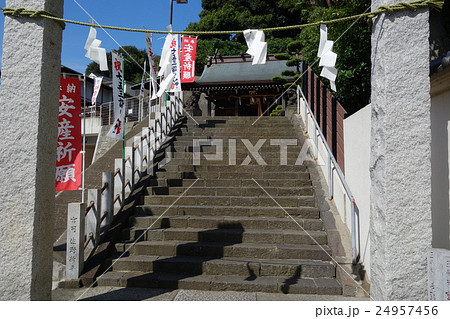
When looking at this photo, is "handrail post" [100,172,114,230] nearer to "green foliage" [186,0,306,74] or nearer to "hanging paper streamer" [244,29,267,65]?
"hanging paper streamer" [244,29,267,65]

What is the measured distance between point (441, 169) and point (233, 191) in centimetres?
384

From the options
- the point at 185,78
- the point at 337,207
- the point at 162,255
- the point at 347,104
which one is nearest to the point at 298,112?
the point at 347,104

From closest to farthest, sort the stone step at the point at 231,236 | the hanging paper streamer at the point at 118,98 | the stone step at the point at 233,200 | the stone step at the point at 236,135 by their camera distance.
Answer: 1. the stone step at the point at 231,236
2. the hanging paper streamer at the point at 118,98
3. the stone step at the point at 233,200
4. the stone step at the point at 236,135

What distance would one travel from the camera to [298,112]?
35.0ft

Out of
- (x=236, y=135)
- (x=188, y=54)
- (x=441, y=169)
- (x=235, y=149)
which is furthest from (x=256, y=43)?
(x=188, y=54)

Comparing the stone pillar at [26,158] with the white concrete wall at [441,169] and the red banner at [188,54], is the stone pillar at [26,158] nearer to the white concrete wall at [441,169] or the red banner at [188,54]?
the white concrete wall at [441,169]

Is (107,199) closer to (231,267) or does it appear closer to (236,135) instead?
(231,267)

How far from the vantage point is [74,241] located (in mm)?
4414

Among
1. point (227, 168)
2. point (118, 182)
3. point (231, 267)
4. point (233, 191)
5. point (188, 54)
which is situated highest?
point (188, 54)

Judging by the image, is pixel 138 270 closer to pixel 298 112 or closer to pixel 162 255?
pixel 162 255

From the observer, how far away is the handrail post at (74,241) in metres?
4.39

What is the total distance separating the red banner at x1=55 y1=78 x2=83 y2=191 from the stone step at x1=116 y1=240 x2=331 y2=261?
1403mm

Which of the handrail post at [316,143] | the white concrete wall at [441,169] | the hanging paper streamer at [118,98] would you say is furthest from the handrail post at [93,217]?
the handrail post at [316,143]

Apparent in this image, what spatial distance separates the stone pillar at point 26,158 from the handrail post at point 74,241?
1097 millimetres
